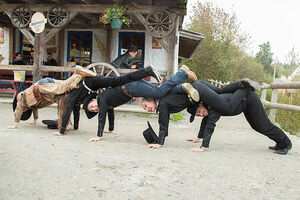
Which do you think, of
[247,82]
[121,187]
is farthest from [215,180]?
[247,82]

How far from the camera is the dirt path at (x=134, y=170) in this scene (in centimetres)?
235

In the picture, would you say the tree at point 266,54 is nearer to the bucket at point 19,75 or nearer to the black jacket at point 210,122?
the bucket at point 19,75

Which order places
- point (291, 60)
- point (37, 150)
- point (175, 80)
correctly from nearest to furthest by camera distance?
point (37, 150) < point (175, 80) < point (291, 60)

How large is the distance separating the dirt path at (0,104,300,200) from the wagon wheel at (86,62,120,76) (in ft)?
10.9

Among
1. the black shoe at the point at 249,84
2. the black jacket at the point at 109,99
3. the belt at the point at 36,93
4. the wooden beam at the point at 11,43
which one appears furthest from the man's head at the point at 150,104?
the wooden beam at the point at 11,43

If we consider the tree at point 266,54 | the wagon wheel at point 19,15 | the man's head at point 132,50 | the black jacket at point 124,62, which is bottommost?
the black jacket at point 124,62

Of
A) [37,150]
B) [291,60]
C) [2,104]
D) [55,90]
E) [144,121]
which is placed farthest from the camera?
[291,60]

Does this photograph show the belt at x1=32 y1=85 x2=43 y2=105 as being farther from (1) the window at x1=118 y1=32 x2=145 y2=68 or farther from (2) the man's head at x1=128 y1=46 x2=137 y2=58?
(1) the window at x1=118 y1=32 x2=145 y2=68

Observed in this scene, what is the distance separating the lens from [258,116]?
3967 mm

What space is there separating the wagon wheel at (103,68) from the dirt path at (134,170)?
3319mm

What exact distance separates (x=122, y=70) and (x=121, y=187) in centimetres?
560

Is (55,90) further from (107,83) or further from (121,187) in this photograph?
(121,187)

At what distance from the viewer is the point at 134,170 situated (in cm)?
287

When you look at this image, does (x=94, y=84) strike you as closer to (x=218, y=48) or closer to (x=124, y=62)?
(x=124, y=62)
